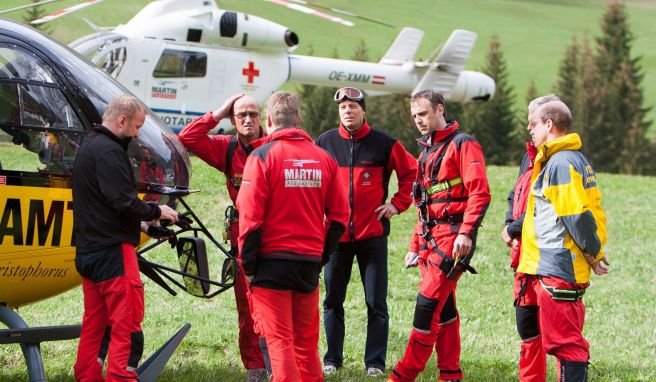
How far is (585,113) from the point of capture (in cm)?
7369

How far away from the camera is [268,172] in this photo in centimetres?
470

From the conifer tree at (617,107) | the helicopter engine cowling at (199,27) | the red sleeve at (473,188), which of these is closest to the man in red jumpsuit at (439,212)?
the red sleeve at (473,188)

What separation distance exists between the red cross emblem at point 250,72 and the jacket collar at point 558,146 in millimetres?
17711

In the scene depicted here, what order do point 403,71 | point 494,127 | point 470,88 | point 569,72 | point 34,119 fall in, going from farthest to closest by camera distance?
point 569,72, point 494,127, point 470,88, point 403,71, point 34,119

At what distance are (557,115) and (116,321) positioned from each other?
8.56 feet

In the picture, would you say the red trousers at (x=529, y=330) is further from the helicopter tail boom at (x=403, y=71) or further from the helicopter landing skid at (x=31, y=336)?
the helicopter tail boom at (x=403, y=71)

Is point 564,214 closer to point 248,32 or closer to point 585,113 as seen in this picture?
point 248,32

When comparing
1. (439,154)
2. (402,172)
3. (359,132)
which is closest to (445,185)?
(439,154)

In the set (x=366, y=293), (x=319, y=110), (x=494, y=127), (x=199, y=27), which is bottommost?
(x=366, y=293)

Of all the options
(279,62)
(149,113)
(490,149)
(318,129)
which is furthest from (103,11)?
(149,113)

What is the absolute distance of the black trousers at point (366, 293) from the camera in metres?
6.34

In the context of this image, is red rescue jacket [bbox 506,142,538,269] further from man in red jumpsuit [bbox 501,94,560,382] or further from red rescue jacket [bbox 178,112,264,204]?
red rescue jacket [bbox 178,112,264,204]

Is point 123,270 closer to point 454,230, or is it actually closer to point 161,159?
point 161,159

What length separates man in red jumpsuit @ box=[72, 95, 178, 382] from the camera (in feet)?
15.4
